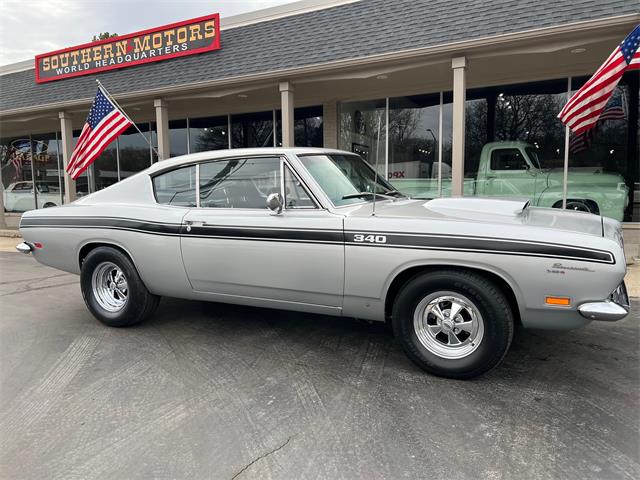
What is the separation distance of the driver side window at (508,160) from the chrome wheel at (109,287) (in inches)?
315

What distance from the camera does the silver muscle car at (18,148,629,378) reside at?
304 cm

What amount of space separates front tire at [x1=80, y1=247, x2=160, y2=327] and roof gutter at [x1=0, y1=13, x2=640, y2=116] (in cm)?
575

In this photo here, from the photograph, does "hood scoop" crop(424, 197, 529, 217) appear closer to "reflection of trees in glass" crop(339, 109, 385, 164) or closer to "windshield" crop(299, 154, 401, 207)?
"windshield" crop(299, 154, 401, 207)

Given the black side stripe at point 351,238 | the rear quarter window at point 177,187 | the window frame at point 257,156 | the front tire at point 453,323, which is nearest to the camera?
the black side stripe at point 351,238

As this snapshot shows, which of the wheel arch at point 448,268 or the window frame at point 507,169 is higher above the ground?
the window frame at point 507,169

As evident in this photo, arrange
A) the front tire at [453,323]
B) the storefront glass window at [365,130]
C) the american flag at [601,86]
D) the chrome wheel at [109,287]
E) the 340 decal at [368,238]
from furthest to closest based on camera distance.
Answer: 1. the storefront glass window at [365,130]
2. the american flag at [601,86]
3. the chrome wheel at [109,287]
4. the 340 decal at [368,238]
5. the front tire at [453,323]

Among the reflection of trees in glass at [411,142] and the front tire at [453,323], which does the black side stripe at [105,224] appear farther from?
the reflection of trees in glass at [411,142]

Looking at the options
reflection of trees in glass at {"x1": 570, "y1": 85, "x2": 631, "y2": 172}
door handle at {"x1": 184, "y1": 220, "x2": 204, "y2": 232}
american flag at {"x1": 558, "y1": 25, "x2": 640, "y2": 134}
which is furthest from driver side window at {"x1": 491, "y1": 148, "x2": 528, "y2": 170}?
door handle at {"x1": 184, "y1": 220, "x2": 204, "y2": 232}

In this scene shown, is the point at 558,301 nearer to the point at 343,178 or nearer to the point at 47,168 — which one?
the point at 343,178

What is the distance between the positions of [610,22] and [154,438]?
7.60 metres

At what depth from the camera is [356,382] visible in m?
3.36

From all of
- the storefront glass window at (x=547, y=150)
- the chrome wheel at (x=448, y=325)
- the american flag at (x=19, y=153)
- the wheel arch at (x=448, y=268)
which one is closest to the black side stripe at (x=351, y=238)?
the wheel arch at (x=448, y=268)

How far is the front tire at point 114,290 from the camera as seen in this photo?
4.54m

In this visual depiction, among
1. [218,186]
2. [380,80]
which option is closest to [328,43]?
[380,80]
